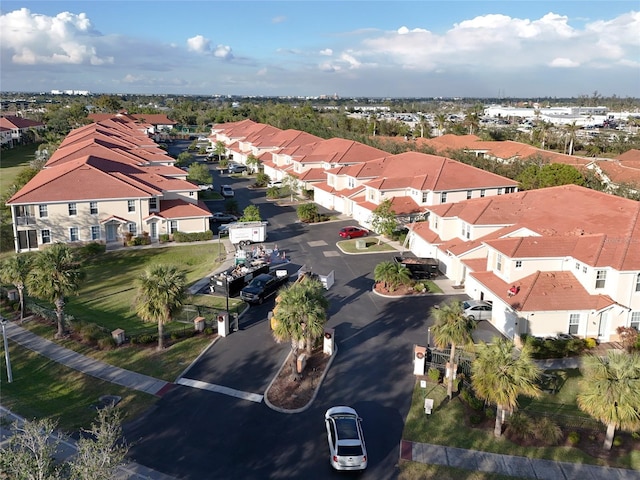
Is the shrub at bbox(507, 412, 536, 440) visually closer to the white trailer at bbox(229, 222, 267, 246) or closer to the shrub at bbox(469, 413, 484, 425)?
the shrub at bbox(469, 413, 484, 425)

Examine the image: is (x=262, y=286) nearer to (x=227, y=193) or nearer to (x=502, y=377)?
(x=502, y=377)

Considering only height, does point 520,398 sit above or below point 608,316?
below

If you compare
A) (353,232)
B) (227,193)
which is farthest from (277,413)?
(227,193)

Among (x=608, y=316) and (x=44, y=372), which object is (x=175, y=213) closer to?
(x=44, y=372)

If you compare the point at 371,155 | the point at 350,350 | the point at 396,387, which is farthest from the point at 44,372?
the point at 371,155

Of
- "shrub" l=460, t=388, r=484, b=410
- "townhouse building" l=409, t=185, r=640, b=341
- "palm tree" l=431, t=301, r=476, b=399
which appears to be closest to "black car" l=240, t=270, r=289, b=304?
"townhouse building" l=409, t=185, r=640, b=341

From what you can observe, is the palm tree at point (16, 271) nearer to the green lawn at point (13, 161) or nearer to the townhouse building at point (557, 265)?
the townhouse building at point (557, 265)

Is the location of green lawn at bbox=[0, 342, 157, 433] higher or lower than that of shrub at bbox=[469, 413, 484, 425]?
lower
